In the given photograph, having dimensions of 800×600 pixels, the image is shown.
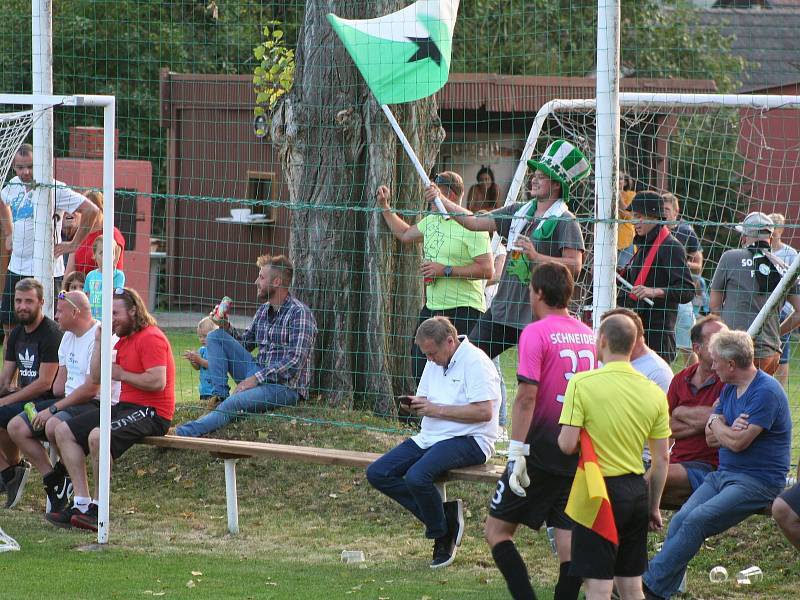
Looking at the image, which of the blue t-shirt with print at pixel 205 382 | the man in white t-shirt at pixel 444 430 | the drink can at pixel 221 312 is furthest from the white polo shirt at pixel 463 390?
the blue t-shirt with print at pixel 205 382

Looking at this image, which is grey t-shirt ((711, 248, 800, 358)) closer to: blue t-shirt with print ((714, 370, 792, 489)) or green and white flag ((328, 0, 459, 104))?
green and white flag ((328, 0, 459, 104))

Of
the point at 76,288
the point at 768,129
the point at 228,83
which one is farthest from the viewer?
the point at 228,83

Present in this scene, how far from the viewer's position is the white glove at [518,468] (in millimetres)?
5375

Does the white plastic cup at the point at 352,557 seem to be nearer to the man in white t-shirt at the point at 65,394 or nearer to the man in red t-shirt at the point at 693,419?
the man in red t-shirt at the point at 693,419

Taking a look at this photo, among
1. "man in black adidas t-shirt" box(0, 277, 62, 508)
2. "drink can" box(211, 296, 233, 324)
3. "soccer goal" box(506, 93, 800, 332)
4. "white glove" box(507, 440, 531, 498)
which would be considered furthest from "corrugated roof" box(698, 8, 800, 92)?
"white glove" box(507, 440, 531, 498)

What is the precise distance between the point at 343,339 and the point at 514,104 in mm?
7276

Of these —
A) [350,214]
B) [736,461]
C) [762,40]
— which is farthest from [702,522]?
[762,40]

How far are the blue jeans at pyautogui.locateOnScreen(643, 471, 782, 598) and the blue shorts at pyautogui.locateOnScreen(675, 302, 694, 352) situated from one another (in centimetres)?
530

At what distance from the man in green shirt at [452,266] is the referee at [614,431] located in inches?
120

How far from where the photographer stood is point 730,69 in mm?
23719

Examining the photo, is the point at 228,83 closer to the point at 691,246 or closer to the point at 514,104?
the point at 514,104

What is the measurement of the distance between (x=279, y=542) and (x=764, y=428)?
2.92 metres

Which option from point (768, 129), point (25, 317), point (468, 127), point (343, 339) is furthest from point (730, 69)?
point (25, 317)

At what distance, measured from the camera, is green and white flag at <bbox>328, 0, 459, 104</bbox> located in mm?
7770
